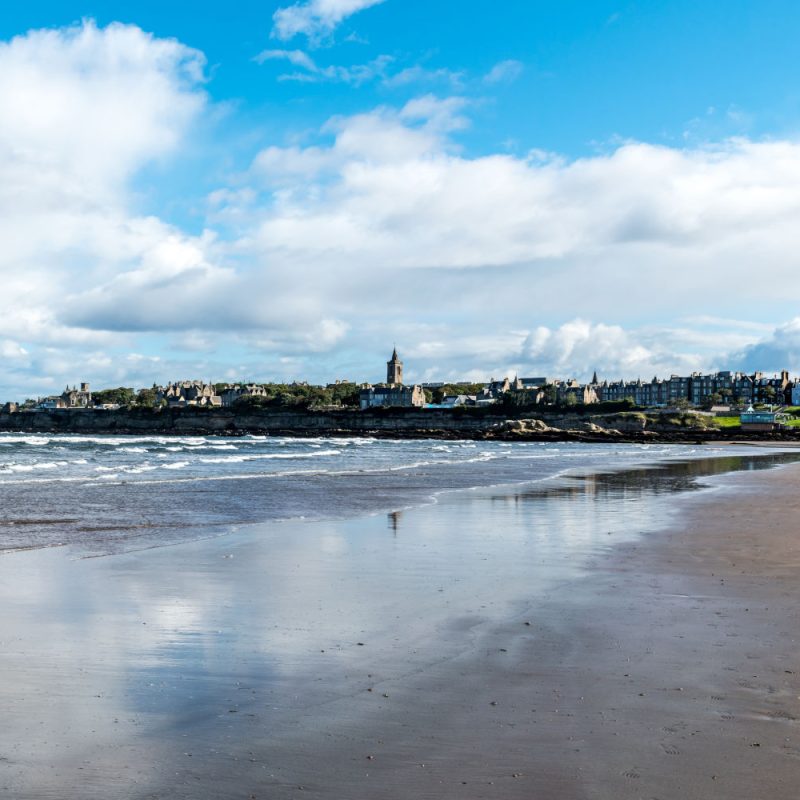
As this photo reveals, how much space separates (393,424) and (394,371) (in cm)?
4832

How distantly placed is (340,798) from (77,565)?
8.27m

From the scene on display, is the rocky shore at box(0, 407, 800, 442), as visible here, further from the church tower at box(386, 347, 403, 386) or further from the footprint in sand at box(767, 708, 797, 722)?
the footprint in sand at box(767, 708, 797, 722)

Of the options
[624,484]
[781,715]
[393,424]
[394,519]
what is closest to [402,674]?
[781,715]

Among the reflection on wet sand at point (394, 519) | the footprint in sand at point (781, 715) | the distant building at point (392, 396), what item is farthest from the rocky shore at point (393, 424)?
the footprint in sand at point (781, 715)

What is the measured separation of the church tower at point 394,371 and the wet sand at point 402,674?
566ft

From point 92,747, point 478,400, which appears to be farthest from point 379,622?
point 478,400

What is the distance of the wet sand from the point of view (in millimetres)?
4457

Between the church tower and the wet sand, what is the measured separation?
566ft

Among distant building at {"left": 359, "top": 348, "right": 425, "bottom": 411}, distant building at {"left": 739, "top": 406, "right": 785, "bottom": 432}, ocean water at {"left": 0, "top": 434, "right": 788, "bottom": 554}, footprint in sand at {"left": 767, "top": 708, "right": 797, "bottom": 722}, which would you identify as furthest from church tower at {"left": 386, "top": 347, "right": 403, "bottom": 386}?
footprint in sand at {"left": 767, "top": 708, "right": 797, "bottom": 722}

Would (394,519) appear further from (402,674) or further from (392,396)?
(392,396)

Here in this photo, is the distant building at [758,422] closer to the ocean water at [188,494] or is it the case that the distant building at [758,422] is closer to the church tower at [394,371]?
the ocean water at [188,494]

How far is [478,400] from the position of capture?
17612cm

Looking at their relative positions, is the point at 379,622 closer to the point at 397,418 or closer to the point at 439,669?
the point at 439,669

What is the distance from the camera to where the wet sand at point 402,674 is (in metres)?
4.46
